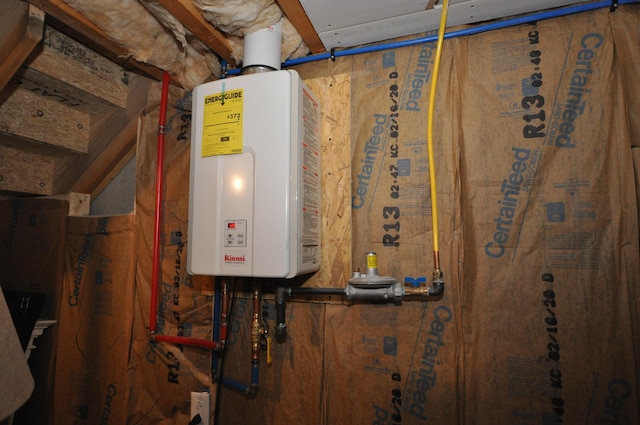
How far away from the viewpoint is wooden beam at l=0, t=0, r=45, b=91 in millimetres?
1005

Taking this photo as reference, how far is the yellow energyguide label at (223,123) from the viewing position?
3.55 feet

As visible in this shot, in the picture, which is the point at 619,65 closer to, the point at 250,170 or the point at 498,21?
the point at 498,21

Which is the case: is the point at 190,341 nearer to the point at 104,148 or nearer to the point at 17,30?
the point at 104,148

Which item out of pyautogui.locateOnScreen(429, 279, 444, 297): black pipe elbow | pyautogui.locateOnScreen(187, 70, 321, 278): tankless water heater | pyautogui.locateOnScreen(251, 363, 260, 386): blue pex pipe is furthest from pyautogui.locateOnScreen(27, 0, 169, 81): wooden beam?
pyautogui.locateOnScreen(429, 279, 444, 297): black pipe elbow

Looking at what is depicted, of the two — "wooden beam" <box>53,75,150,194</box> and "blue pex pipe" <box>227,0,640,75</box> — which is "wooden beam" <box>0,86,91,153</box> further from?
"blue pex pipe" <box>227,0,640,75</box>

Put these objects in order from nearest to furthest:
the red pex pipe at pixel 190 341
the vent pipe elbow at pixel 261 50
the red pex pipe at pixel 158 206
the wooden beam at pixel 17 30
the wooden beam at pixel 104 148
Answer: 1. the wooden beam at pixel 17 30
2. the vent pipe elbow at pixel 261 50
3. the red pex pipe at pixel 190 341
4. the red pex pipe at pixel 158 206
5. the wooden beam at pixel 104 148

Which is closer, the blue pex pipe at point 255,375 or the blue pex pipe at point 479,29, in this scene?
the blue pex pipe at point 479,29

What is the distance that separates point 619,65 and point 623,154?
A: 281mm

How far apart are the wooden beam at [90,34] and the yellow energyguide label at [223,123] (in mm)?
445

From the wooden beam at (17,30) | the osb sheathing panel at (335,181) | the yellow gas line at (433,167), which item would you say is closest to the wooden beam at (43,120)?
the wooden beam at (17,30)

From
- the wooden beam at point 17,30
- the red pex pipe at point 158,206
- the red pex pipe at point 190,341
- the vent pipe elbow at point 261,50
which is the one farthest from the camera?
the red pex pipe at point 158,206

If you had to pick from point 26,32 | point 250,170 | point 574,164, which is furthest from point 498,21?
point 26,32

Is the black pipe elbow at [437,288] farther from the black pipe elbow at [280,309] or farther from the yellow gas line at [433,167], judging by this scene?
the black pipe elbow at [280,309]

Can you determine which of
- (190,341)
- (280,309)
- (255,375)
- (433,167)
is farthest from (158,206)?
(433,167)
